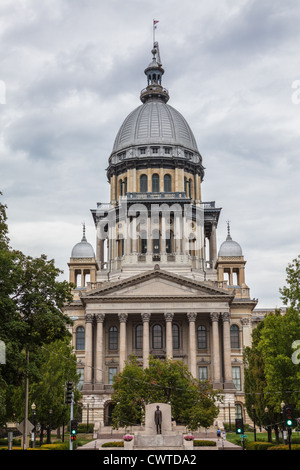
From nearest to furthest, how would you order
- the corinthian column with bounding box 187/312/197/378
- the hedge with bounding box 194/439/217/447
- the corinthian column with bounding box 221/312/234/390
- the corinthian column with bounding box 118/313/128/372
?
the hedge with bounding box 194/439/217/447 → the corinthian column with bounding box 221/312/234/390 → the corinthian column with bounding box 187/312/197/378 → the corinthian column with bounding box 118/313/128/372

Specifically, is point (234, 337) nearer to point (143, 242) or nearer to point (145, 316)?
point (145, 316)

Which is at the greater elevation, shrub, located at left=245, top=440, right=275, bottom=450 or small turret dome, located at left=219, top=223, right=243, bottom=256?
small turret dome, located at left=219, top=223, right=243, bottom=256

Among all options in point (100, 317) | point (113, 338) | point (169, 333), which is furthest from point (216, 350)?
point (100, 317)

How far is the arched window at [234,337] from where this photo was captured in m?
84.6

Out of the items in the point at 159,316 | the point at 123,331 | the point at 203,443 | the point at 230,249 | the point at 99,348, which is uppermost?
the point at 230,249

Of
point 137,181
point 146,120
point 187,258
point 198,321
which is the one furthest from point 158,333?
point 146,120

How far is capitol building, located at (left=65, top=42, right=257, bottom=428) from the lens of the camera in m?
78.3

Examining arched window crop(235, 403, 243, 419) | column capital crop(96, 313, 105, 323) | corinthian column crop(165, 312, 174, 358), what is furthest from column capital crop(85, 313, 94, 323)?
arched window crop(235, 403, 243, 419)

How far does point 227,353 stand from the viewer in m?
77.8

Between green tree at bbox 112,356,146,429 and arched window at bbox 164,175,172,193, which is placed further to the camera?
arched window at bbox 164,175,172,193

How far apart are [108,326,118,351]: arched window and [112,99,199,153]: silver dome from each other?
107ft

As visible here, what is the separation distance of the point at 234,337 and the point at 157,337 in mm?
10963

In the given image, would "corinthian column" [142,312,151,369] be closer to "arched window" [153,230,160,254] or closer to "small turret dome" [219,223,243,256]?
"arched window" [153,230,160,254]

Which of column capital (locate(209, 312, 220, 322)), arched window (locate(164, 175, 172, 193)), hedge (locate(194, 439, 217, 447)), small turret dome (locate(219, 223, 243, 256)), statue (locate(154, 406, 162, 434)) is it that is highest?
arched window (locate(164, 175, 172, 193))
